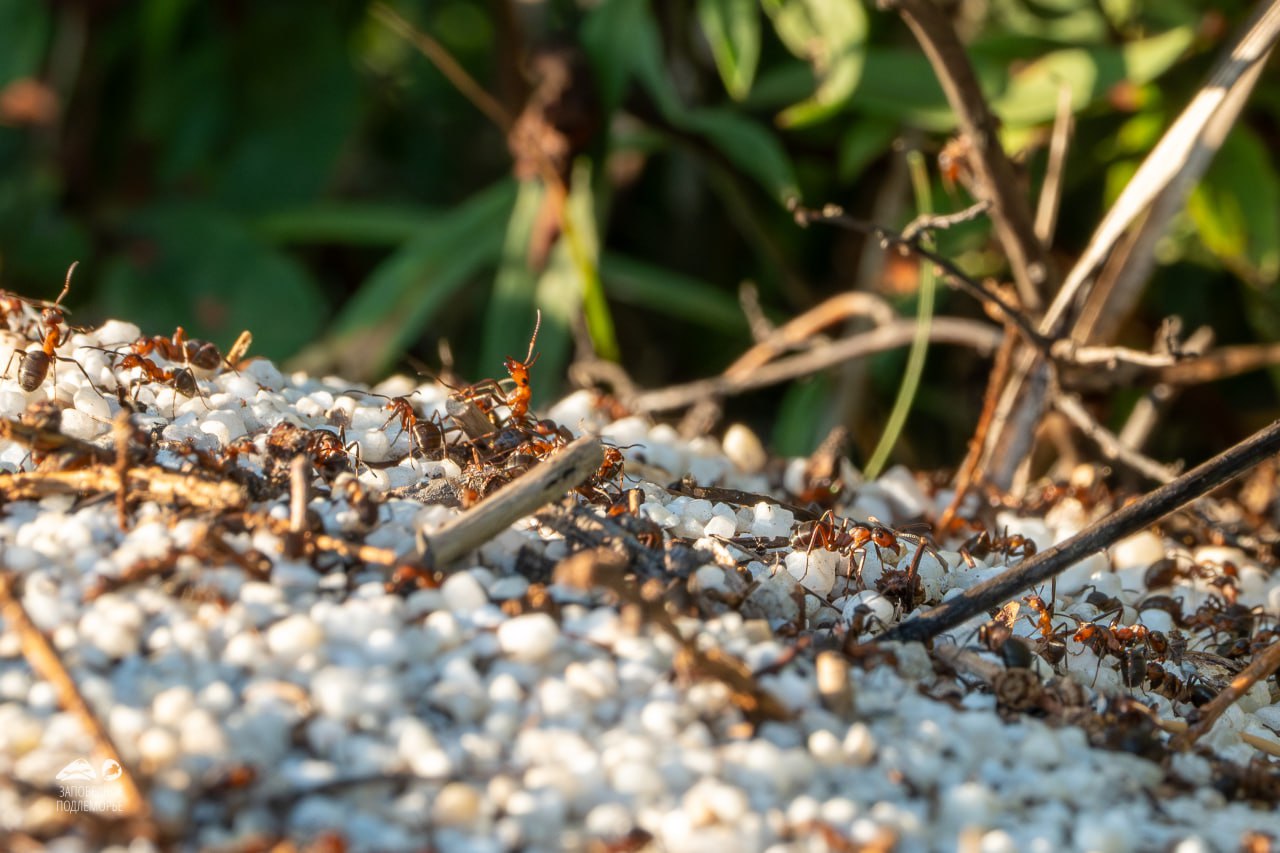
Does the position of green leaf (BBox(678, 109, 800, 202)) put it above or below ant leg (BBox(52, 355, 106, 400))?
above

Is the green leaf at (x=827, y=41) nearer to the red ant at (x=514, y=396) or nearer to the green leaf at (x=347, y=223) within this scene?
the green leaf at (x=347, y=223)

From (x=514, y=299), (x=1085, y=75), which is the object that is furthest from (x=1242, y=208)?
(x=514, y=299)

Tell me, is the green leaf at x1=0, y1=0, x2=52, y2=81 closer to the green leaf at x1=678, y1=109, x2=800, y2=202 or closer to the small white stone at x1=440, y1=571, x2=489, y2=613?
the green leaf at x1=678, y1=109, x2=800, y2=202

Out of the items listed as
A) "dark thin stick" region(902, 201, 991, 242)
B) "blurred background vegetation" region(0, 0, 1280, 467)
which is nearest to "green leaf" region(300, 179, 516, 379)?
"blurred background vegetation" region(0, 0, 1280, 467)

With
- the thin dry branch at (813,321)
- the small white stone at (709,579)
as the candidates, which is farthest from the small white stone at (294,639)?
the thin dry branch at (813,321)

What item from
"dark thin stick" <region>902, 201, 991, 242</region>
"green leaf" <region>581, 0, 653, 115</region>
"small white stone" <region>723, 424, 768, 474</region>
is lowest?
"small white stone" <region>723, 424, 768, 474</region>

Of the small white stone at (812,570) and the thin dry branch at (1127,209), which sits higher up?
the thin dry branch at (1127,209)

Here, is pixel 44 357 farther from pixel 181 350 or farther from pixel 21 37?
pixel 21 37
